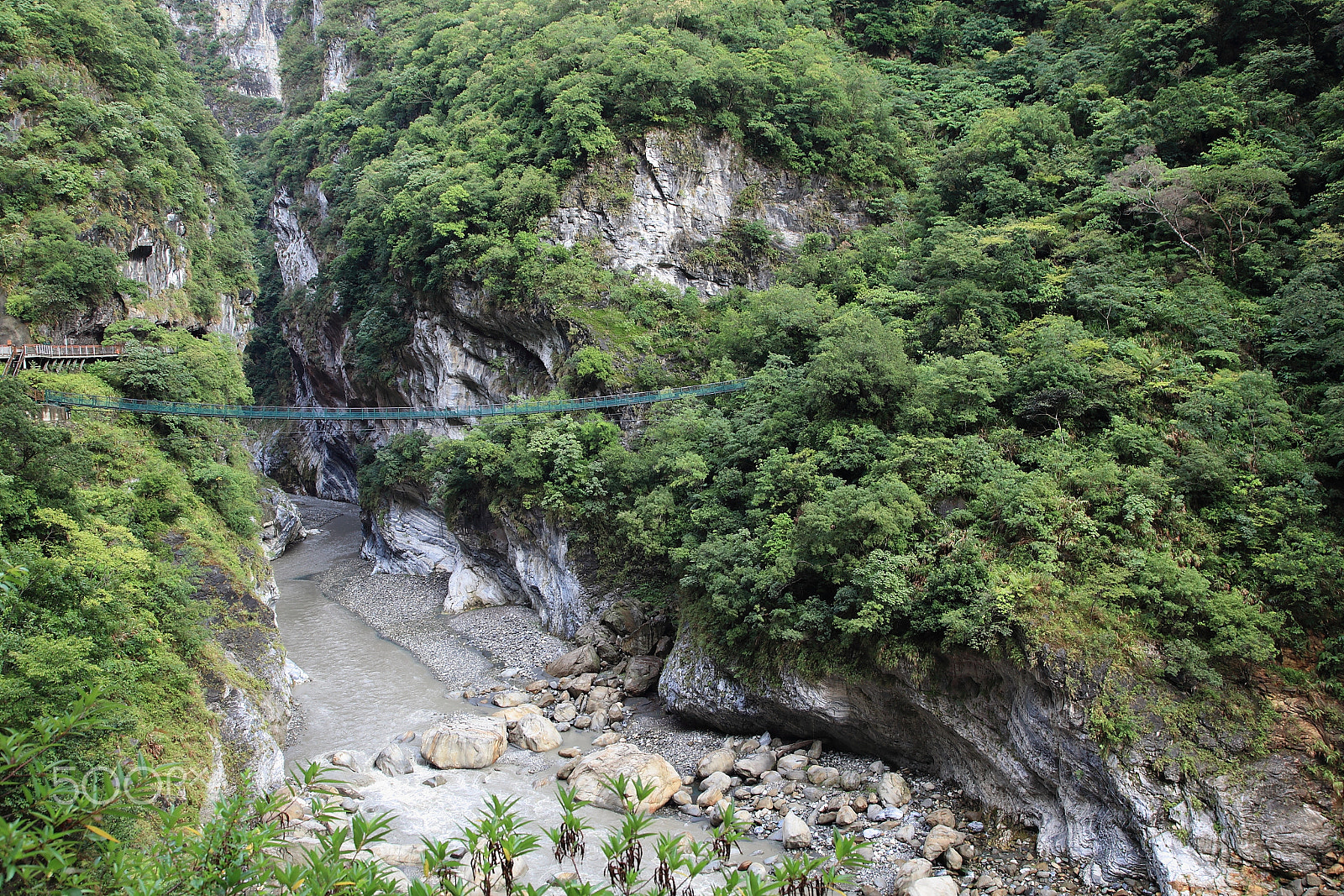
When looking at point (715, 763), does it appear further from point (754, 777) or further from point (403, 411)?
point (403, 411)

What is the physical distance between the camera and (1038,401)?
14.5 m

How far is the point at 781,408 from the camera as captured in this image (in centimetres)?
1789

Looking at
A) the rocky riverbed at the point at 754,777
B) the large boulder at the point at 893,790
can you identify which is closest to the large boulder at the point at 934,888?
the rocky riverbed at the point at 754,777

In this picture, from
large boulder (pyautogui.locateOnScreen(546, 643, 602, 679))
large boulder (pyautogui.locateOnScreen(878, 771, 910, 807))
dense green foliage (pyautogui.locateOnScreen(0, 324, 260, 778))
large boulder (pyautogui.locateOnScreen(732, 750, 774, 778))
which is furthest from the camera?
large boulder (pyautogui.locateOnScreen(546, 643, 602, 679))

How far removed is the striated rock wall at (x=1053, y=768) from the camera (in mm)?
9945

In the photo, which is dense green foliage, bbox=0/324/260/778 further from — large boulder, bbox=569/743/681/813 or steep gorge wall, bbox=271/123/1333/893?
steep gorge wall, bbox=271/123/1333/893

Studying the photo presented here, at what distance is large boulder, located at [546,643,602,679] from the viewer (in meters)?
19.0

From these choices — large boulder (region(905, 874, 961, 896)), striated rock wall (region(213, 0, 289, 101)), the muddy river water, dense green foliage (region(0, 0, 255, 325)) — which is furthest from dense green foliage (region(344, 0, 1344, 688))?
striated rock wall (region(213, 0, 289, 101))

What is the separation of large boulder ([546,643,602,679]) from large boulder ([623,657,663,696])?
3.21 ft

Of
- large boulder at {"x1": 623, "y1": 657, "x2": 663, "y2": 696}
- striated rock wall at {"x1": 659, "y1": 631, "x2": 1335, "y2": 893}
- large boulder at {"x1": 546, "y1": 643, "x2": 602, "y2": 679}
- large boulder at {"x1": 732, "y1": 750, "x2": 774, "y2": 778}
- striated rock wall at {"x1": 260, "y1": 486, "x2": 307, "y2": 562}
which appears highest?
striated rock wall at {"x1": 659, "y1": 631, "x2": 1335, "y2": 893}

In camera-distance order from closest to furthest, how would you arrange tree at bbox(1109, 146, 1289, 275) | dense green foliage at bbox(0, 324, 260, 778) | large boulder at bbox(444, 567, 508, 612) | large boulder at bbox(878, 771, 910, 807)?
dense green foliage at bbox(0, 324, 260, 778) → large boulder at bbox(878, 771, 910, 807) → tree at bbox(1109, 146, 1289, 275) → large boulder at bbox(444, 567, 508, 612)

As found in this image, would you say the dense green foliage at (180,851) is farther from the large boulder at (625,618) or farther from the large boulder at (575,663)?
the large boulder at (625,618)

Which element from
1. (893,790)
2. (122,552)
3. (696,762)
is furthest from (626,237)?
(893,790)

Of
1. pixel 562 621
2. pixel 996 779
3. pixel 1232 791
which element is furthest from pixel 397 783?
pixel 1232 791
